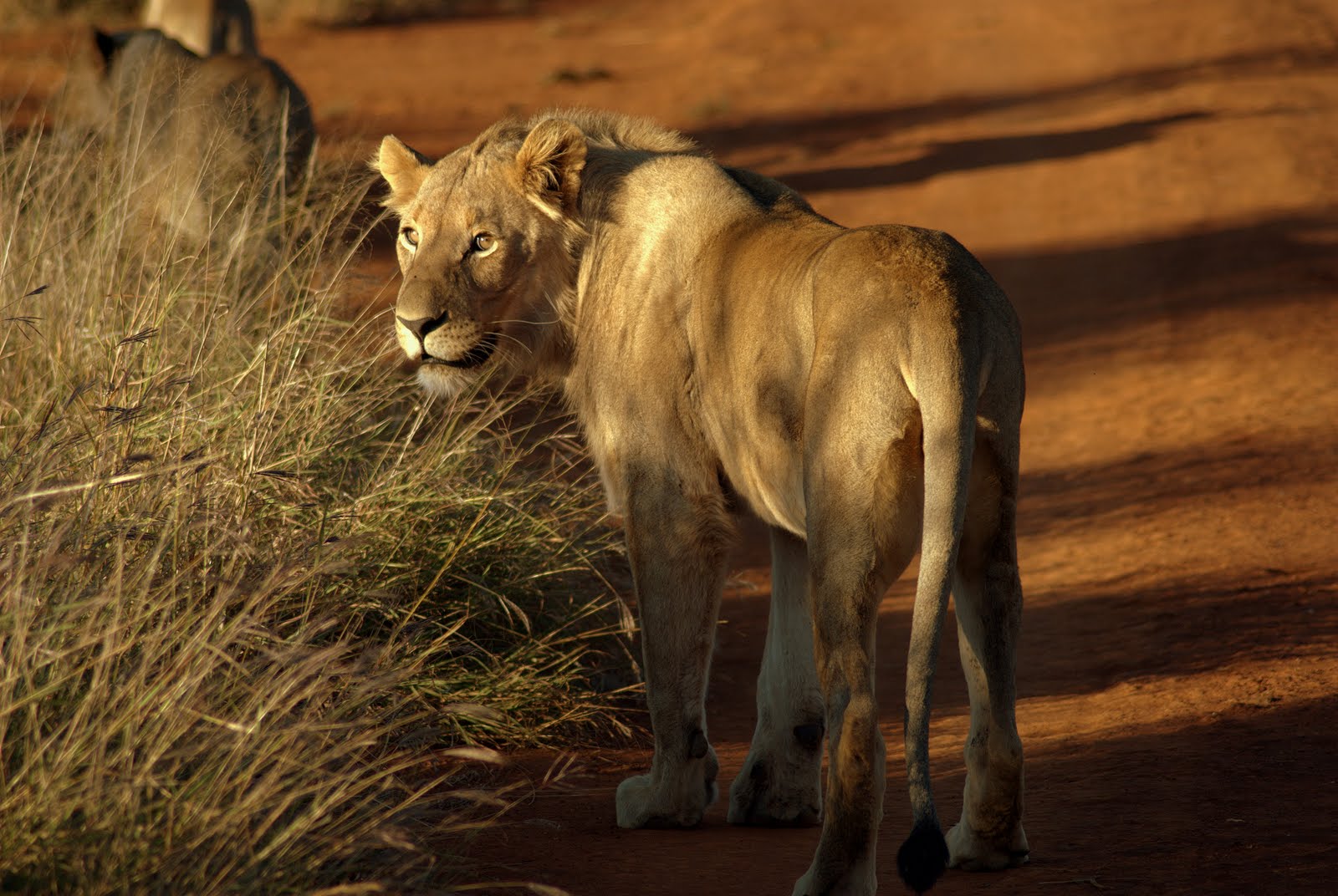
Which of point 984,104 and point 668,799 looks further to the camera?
point 984,104

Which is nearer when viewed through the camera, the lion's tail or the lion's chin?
the lion's tail

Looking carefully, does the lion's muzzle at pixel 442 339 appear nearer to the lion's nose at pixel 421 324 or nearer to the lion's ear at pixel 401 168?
the lion's nose at pixel 421 324

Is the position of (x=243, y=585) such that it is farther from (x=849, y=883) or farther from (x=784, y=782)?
(x=849, y=883)

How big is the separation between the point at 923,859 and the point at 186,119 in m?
6.81

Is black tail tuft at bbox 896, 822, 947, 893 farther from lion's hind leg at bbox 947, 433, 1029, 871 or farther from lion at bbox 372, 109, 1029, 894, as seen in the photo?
lion's hind leg at bbox 947, 433, 1029, 871

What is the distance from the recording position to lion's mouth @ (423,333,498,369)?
4887mm

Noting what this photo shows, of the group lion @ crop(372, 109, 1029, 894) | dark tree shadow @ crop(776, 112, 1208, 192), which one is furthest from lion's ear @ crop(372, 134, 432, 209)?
Result: dark tree shadow @ crop(776, 112, 1208, 192)

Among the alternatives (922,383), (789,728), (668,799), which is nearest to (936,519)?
(922,383)

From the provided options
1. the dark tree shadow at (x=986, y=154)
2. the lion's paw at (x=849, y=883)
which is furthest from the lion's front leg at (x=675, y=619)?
the dark tree shadow at (x=986, y=154)

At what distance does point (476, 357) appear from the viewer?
16.1 feet

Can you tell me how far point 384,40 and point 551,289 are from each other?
816 inches

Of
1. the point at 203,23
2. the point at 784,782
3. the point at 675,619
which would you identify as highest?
the point at 203,23

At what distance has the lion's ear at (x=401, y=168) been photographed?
17.1 feet

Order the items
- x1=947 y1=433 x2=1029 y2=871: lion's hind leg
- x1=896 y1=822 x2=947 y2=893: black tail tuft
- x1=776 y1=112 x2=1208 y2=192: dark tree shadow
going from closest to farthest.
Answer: x1=896 y1=822 x2=947 y2=893: black tail tuft → x1=947 y1=433 x2=1029 y2=871: lion's hind leg → x1=776 y1=112 x2=1208 y2=192: dark tree shadow
